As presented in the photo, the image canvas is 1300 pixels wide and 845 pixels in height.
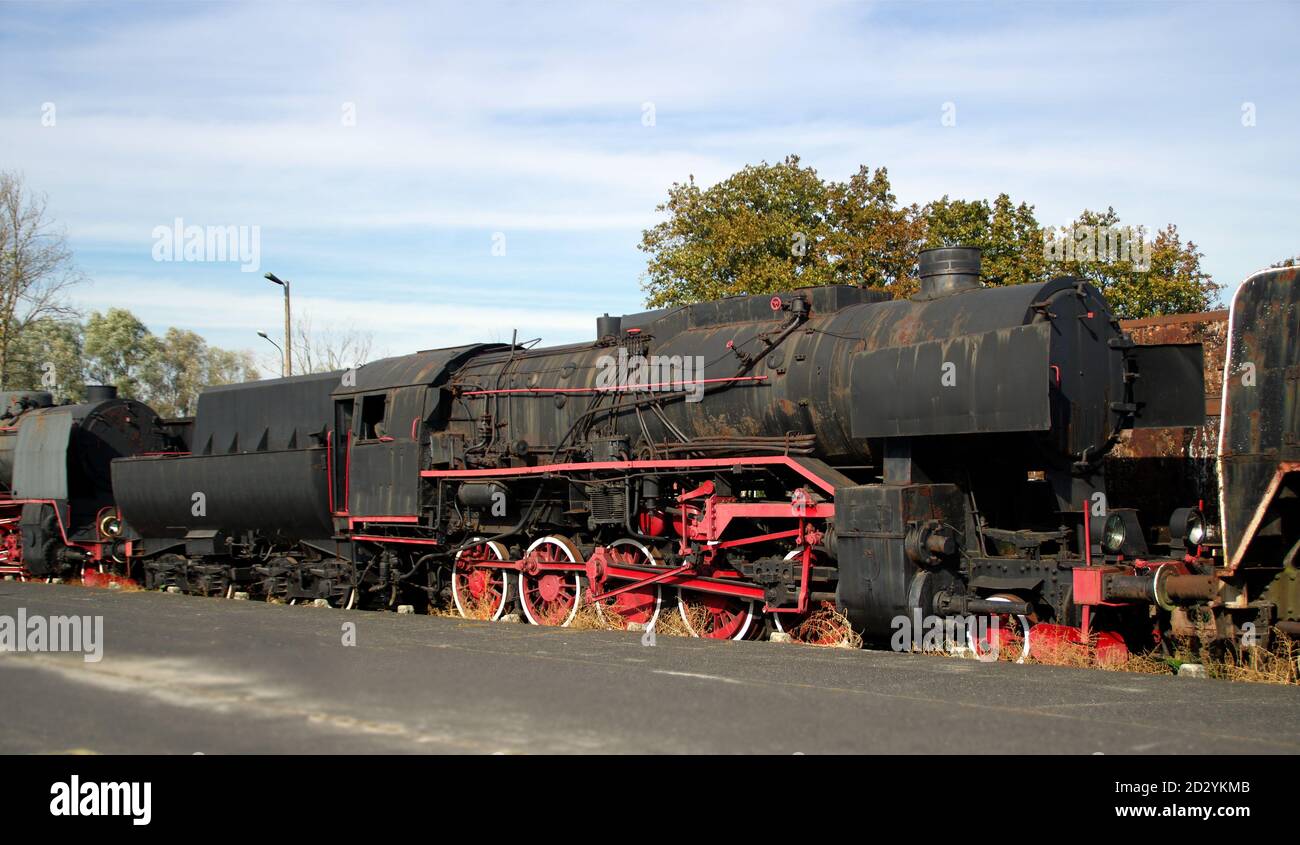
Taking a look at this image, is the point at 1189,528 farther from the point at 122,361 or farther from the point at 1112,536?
the point at 122,361

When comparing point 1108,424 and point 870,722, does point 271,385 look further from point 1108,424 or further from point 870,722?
point 870,722

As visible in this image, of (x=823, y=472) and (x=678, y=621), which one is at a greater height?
(x=823, y=472)

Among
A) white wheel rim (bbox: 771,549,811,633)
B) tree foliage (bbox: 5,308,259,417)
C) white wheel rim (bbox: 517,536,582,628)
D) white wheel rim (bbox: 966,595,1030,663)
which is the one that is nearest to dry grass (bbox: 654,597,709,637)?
white wheel rim (bbox: 771,549,811,633)

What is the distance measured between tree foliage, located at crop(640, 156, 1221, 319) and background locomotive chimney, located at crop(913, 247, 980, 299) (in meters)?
17.2

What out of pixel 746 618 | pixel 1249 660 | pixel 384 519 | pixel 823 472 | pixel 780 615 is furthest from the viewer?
pixel 384 519

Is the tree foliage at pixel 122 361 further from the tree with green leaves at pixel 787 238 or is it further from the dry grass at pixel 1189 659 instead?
the dry grass at pixel 1189 659

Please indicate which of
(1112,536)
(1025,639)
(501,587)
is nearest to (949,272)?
(1112,536)

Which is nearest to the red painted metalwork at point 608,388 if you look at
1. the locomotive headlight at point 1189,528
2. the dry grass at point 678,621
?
the dry grass at point 678,621

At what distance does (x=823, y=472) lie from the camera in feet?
37.0

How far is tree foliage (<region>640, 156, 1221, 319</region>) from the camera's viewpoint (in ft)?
97.9

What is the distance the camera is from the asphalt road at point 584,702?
231 inches

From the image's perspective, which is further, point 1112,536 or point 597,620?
point 597,620

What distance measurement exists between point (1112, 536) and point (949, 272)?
298 cm
